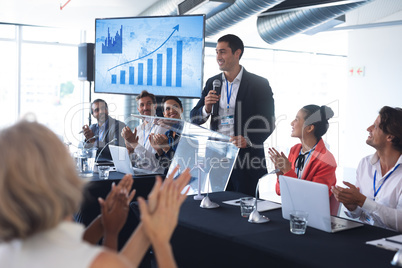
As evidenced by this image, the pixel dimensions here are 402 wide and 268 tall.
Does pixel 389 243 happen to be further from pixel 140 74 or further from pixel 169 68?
pixel 140 74

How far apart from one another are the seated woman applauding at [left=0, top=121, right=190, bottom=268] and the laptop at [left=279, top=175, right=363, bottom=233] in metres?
1.28

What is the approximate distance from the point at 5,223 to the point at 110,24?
4163 mm

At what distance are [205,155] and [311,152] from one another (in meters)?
0.74

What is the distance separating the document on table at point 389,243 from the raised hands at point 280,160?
1014 mm

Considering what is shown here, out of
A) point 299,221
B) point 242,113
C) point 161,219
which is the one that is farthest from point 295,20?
point 161,219

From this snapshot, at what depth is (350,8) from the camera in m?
5.46

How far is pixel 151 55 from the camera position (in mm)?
4504

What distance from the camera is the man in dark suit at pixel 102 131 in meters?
5.03

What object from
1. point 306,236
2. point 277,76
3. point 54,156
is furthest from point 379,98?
point 54,156

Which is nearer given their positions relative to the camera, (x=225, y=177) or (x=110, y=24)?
(x=225, y=177)

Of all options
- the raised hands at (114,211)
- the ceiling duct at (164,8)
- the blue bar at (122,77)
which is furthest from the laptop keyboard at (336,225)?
the ceiling duct at (164,8)

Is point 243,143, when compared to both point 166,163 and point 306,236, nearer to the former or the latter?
point 166,163

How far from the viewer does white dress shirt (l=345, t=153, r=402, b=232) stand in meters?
2.27

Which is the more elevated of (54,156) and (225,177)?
(54,156)
